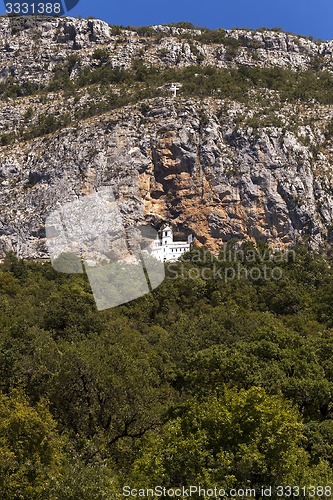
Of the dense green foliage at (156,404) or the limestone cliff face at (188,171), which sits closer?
the dense green foliage at (156,404)

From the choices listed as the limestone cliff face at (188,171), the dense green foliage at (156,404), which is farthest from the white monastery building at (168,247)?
the dense green foliage at (156,404)

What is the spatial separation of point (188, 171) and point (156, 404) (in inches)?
2253

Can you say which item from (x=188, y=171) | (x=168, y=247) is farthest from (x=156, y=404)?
(x=188, y=171)

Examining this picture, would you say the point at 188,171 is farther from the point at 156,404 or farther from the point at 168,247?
the point at 156,404

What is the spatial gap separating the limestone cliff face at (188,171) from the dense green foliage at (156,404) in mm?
26323

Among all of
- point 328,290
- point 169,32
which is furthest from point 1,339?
point 169,32

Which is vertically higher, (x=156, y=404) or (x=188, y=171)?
(x=188, y=171)

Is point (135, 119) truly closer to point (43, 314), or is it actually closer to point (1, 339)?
point (43, 314)

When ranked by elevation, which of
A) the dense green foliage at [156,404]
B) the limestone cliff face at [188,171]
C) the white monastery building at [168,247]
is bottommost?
the dense green foliage at [156,404]

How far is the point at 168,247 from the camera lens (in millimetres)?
76750

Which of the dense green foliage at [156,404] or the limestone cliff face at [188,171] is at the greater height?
the limestone cliff face at [188,171]

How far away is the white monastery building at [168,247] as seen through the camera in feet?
251

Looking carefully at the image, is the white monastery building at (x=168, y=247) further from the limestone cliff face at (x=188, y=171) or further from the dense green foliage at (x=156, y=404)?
the dense green foliage at (x=156, y=404)

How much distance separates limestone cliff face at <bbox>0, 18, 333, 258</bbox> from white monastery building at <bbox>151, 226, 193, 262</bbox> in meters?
1.71
